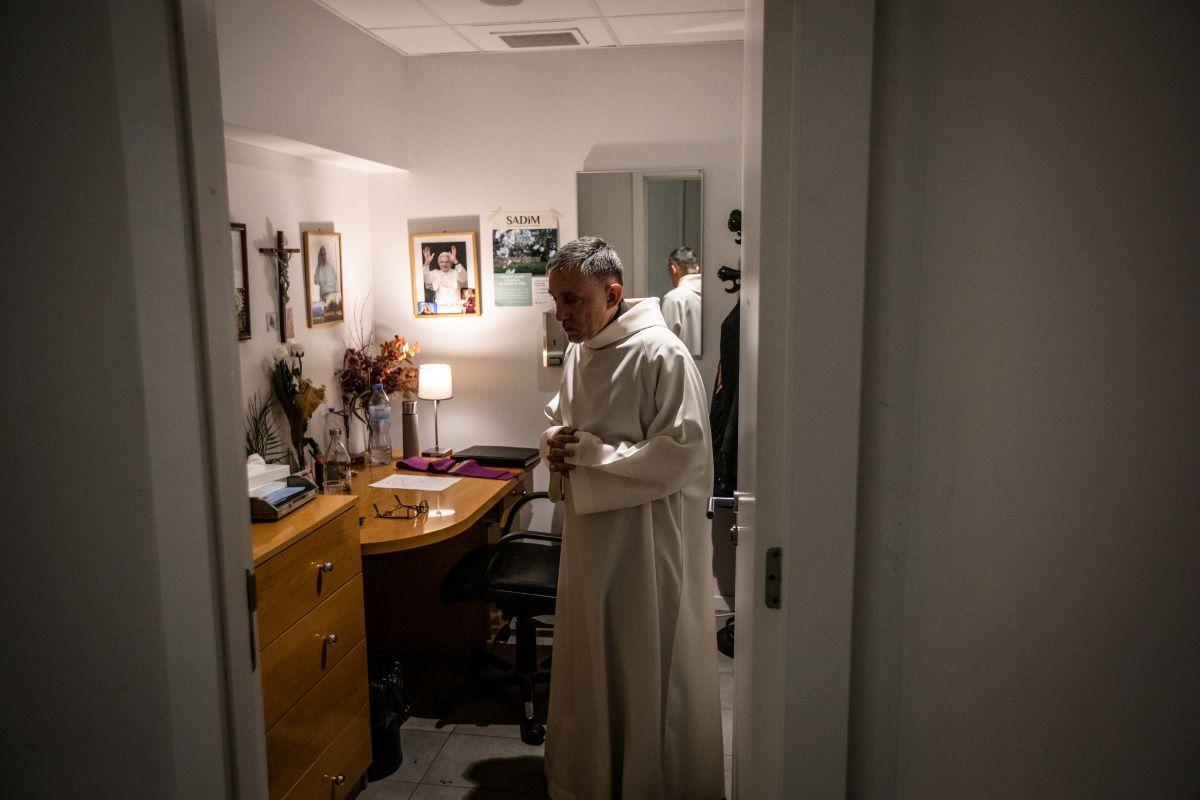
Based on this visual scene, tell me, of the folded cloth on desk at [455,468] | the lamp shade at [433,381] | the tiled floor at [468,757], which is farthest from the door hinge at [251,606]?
the lamp shade at [433,381]

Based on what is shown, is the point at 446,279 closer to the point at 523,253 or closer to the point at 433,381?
the point at 523,253

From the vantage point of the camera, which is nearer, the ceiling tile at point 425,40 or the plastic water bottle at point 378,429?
the ceiling tile at point 425,40

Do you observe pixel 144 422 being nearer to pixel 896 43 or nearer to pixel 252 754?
pixel 252 754

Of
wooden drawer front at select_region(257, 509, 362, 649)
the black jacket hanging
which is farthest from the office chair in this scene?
the black jacket hanging

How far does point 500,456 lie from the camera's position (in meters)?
3.69

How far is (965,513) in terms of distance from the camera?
86 cm

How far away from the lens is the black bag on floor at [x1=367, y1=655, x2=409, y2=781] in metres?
2.65

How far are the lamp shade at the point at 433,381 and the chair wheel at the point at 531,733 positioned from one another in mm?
1520

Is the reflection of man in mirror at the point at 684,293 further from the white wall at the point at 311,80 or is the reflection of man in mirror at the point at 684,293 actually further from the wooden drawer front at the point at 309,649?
the wooden drawer front at the point at 309,649

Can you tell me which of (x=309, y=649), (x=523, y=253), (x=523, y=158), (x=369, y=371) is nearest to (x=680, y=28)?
(x=523, y=158)

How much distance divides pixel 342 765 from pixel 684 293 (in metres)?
2.33

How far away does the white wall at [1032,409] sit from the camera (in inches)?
22.2

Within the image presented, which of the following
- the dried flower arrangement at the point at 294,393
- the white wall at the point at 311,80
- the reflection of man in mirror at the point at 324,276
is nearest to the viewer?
the white wall at the point at 311,80

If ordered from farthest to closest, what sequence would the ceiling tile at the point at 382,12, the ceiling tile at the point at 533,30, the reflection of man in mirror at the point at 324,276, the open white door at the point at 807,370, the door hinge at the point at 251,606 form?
the reflection of man in mirror at the point at 324,276 → the ceiling tile at the point at 533,30 → the ceiling tile at the point at 382,12 → the door hinge at the point at 251,606 → the open white door at the point at 807,370
